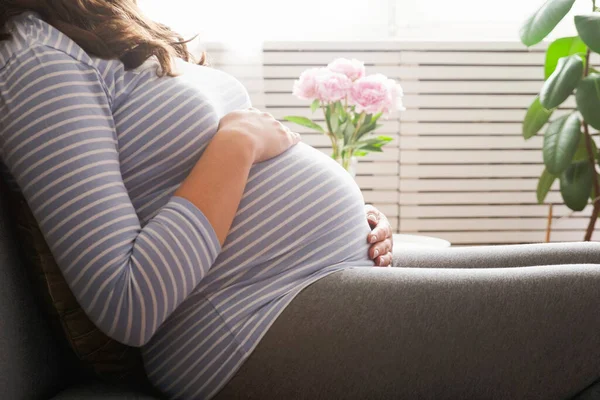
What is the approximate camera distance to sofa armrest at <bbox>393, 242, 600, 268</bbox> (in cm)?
96

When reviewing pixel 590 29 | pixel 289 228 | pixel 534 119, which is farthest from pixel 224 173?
pixel 534 119

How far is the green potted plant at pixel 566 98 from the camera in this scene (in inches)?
81.0

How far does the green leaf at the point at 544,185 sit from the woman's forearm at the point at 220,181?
1.88 m

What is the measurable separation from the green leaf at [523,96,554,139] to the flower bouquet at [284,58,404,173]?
0.74 metres

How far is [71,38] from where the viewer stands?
778 millimetres

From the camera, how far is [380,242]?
96 cm

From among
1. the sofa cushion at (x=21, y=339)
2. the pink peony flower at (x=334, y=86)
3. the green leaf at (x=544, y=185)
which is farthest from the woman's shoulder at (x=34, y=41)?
the green leaf at (x=544, y=185)

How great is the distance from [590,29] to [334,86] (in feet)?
2.79

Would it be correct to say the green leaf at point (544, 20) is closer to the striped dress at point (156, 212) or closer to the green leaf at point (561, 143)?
the green leaf at point (561, 143)

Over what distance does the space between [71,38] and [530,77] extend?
2.11 metres

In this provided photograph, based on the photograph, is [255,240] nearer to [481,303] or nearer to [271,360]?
[271,360]

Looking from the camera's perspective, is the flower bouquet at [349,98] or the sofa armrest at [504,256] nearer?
the sofa armrest at [504,256]

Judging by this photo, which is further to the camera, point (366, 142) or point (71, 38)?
point (366, 142)


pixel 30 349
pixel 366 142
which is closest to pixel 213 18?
pixel 366 142
